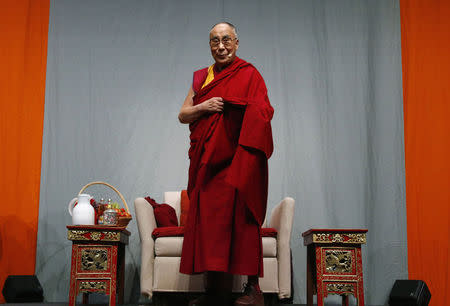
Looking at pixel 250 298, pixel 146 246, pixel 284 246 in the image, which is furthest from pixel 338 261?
pixel 146 246

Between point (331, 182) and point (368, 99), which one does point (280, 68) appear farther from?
point (331, 182)

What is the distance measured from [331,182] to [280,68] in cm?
94

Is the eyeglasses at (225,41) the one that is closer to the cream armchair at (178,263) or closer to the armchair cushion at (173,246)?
the cream armchair at (178,263)

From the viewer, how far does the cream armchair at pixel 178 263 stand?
2865 mm

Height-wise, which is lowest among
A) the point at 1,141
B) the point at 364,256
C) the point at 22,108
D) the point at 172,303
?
the point at 172,303

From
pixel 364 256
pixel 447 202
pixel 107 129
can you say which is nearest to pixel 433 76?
pixel 447 202

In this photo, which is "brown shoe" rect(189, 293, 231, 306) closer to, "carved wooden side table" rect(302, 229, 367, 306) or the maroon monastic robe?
the maroon monastic robe

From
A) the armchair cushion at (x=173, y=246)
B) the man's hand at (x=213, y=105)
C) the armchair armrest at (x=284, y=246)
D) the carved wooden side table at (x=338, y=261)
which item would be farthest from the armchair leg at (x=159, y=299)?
the man's hand at (x=213, y=105)

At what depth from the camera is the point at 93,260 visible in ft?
9.05

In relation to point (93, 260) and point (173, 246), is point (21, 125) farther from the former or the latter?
point (173, 246)

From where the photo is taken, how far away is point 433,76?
148 inches

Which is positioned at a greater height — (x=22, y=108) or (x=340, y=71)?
(x=340, y=71)

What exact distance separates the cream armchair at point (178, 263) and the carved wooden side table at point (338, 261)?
198 millimetres

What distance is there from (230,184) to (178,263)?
0.80 meters
